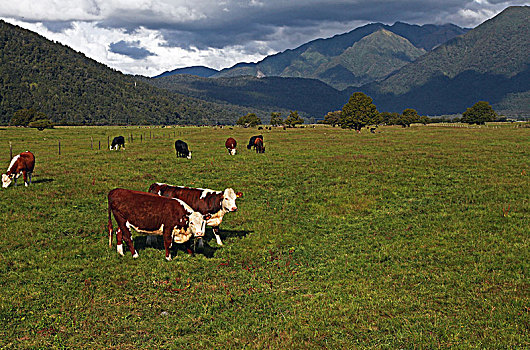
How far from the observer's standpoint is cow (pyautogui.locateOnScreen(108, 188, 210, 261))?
11.7m

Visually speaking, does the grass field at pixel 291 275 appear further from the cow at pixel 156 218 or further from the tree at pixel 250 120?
the tree at pixel 250 120

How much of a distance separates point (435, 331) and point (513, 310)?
2053 millimetres

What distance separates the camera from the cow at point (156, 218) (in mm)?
11695

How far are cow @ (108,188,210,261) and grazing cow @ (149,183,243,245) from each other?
1.56 m

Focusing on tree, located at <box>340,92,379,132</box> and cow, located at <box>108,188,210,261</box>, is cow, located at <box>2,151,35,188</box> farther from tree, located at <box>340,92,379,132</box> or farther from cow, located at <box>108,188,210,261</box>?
tree, located at <box>340,92,379,132</box>

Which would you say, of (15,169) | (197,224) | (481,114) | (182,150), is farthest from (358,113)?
(197,224)

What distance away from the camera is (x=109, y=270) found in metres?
10.9

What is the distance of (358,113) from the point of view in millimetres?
91562

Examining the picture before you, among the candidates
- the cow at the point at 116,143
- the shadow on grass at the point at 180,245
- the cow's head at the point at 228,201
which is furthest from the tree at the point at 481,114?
the shadow on grass at the point at 180,245

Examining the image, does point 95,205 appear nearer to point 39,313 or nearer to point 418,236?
point 39,313

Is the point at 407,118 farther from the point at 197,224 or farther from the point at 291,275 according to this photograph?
the point at 197,224

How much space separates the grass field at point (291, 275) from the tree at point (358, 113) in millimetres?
73482

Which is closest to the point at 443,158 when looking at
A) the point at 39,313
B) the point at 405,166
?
the point at 405,166

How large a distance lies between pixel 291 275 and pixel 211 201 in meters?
4.42
